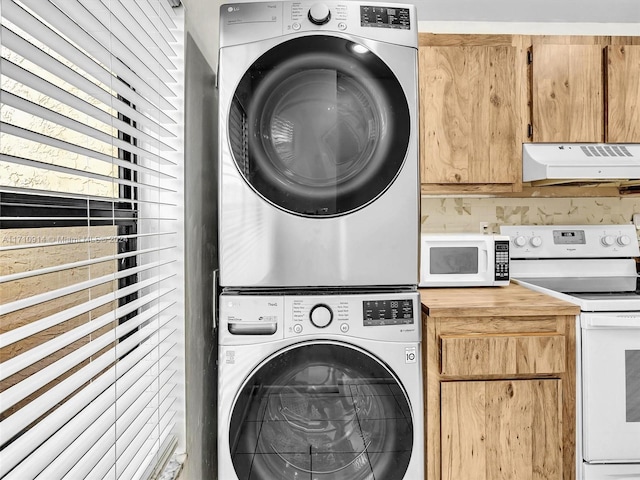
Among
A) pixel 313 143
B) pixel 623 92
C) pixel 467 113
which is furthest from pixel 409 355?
pixel 623 92

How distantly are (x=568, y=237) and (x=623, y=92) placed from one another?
0.75 meters

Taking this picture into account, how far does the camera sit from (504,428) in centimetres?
180

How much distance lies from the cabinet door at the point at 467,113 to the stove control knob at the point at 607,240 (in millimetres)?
762

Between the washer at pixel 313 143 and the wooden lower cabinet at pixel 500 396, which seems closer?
the washer at pixel 313 143

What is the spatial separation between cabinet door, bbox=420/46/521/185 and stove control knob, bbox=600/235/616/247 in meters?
0.76

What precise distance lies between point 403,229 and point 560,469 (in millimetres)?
1141

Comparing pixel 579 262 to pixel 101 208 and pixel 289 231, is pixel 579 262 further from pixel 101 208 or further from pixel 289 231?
pixel 101 208

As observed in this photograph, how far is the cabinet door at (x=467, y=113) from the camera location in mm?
2250

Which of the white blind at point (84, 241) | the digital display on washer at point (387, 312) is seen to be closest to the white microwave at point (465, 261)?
the digital display on washer at point (387, 312)

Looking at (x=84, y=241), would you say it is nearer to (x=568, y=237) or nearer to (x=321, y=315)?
(x=321, y=315)

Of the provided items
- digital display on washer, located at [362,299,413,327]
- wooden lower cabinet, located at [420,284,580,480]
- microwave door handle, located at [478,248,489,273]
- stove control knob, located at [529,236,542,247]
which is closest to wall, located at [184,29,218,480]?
digital display on washer, located at [362,299,413,327]

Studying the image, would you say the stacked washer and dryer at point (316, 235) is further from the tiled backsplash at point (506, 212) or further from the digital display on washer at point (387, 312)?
the tiled backsplash at point (506, 212)

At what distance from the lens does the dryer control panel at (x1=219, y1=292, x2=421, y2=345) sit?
1.49 m

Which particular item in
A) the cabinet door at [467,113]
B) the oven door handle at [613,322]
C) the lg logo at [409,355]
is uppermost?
the cabinet door at [467,113]
